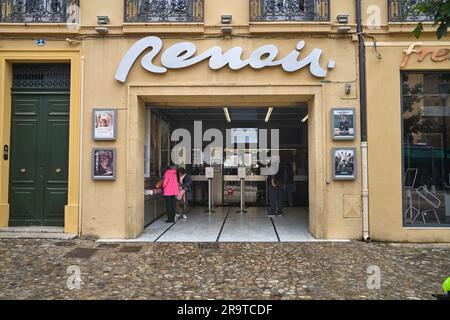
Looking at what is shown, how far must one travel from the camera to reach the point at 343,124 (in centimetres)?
800

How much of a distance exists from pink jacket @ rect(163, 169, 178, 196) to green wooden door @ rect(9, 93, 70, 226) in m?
2.50

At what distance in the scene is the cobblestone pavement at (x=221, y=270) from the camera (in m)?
4.97

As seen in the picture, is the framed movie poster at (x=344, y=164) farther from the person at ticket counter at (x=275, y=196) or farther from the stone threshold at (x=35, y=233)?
the stone threshold at (x=35, y=233)

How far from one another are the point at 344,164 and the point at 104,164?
5253 mm

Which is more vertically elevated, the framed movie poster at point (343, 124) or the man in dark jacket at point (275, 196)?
the framed movie poster at point (343, 124)

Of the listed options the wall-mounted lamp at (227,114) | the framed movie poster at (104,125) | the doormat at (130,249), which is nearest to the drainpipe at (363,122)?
the wall-mounted lamp at (227,114)

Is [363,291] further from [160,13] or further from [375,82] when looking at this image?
[160,13]

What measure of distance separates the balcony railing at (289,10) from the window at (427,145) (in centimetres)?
236

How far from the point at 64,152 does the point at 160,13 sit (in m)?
3.91

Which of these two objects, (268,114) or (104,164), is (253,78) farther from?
(268,114)

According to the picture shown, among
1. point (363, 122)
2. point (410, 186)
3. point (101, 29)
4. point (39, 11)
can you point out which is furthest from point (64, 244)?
point (410, 186)

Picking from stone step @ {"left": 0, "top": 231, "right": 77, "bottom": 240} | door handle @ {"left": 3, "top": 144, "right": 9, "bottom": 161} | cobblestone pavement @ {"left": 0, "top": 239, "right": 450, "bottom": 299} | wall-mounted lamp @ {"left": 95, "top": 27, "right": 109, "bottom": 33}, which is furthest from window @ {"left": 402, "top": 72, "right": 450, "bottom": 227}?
door handle @ {"left": 3, "top": 144, "right": 9, "bottom": 161}

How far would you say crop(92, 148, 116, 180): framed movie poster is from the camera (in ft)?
26.5

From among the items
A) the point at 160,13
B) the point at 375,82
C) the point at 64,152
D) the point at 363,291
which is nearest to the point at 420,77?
the point at 375,82
